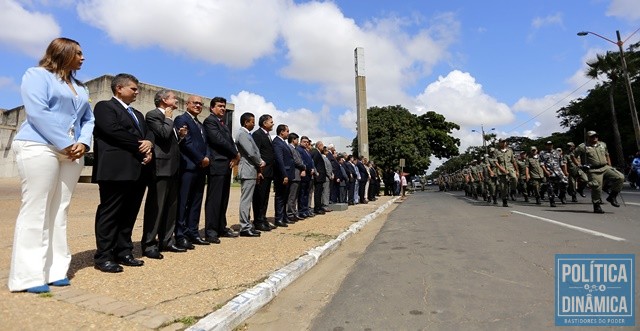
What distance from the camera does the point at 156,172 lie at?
4.55 m

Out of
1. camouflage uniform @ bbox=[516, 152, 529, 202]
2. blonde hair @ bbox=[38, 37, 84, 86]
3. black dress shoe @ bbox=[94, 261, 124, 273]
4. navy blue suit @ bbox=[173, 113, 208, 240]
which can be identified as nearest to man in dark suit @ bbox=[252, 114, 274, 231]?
navy blue suit @ bbox=[173, 113, 208, 240]

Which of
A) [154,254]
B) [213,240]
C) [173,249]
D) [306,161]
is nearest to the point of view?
[154,254]

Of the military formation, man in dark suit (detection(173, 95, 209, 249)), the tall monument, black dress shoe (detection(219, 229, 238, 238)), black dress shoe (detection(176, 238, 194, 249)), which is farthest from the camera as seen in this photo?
the tall monument

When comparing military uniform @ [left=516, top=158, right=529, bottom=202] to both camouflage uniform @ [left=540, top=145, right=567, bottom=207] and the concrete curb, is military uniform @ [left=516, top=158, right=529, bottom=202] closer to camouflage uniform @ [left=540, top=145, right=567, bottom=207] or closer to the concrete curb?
camouflage uniform @ [left=540, top=145, right=567, bottom=207]

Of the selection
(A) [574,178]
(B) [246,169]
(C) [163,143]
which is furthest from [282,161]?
(A) [574,178]

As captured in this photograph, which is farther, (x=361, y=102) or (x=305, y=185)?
(x=361, y=102)

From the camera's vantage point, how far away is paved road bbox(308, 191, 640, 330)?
9.63 ft

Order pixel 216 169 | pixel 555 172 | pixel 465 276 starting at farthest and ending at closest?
pixel 555 172
pixel 216 169
pixel 465 276

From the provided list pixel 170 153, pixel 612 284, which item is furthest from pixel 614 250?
pixel 170 153

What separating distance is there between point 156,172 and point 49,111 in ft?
4.86

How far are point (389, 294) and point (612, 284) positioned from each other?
2.00 metres

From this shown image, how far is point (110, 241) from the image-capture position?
3891 millimetres

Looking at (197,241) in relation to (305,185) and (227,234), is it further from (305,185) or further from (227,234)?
(305,185)

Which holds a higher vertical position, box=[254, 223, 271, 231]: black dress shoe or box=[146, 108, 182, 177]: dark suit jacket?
box=[146, 108, 182, 177]: dark suit jacket
